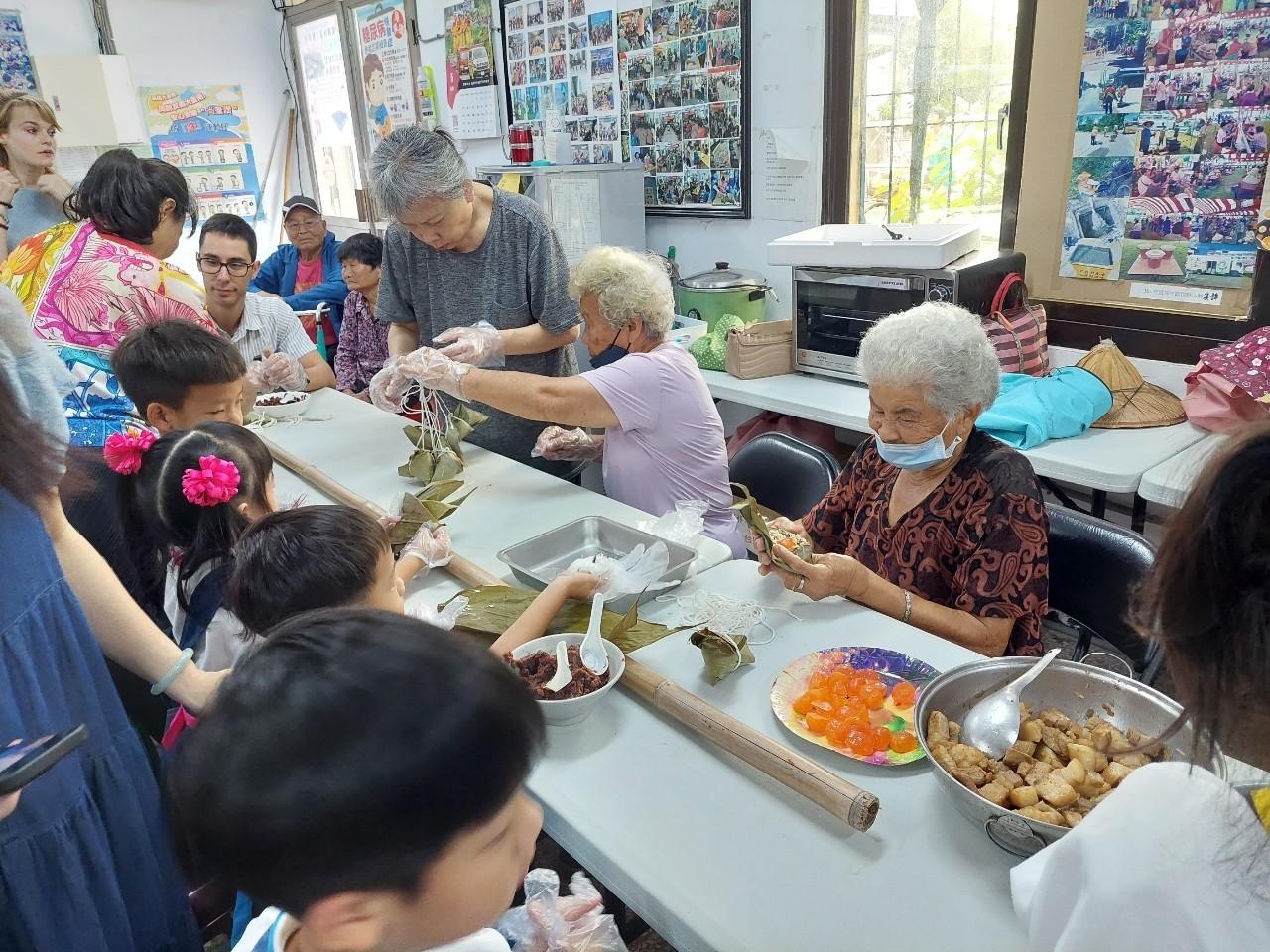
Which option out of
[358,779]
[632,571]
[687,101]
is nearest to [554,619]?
[632,571]

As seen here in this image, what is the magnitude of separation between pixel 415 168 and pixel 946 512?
164 cm

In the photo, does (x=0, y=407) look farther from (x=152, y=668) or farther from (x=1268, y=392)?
(x=1268, y=392)

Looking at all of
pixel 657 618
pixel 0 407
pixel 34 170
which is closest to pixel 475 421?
pixel 657 618

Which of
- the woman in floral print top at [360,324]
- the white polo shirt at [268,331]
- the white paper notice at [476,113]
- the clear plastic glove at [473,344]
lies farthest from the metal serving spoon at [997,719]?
the white paper notice at [476,113]

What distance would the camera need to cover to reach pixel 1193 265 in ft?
8.68

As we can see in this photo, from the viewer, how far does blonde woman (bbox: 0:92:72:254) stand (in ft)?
11.2

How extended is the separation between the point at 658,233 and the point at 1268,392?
281cm

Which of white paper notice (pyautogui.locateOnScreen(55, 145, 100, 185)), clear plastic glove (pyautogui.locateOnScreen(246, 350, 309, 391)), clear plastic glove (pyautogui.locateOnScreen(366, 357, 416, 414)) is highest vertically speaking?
white paper notice (pyautogui.locateOnScreen(55, 145, 100, 185))

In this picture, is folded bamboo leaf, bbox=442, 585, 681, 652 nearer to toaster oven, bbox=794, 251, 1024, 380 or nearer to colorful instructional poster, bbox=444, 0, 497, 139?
toaster oven, bbox=794, 251, 1024, 380

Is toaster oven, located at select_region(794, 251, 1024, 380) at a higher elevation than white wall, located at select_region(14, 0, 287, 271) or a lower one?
lower

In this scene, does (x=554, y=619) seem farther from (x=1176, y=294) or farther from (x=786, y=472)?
(x=1176, y=294)

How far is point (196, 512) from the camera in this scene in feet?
5.12

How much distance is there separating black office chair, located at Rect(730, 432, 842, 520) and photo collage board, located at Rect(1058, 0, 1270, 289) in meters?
1.42

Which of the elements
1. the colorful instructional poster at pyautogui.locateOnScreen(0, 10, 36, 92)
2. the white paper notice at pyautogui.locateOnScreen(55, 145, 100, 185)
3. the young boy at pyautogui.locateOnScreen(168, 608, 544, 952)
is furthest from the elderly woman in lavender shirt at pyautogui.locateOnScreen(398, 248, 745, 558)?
the colorful instructional poster at pyautogui.locateOnScreen(0, 10, 36, 92)
